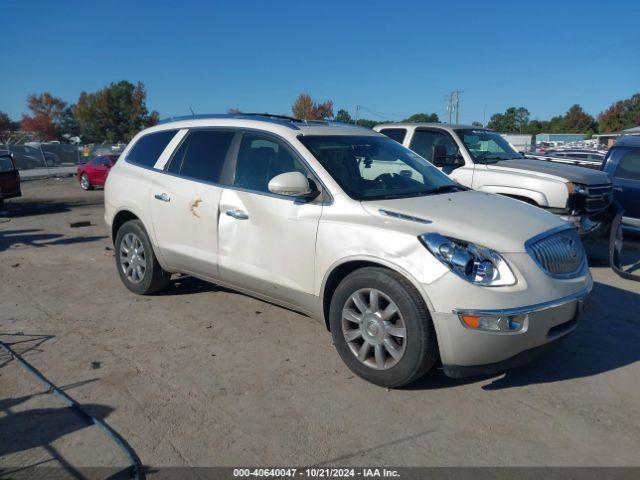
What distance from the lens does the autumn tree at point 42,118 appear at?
7462 centimetres

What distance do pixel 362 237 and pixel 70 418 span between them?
7.21 feet

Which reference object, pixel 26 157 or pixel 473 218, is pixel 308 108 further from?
pixel 473 218

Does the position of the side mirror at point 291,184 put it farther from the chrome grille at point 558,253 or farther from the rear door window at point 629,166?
the rear door window at point 629,166

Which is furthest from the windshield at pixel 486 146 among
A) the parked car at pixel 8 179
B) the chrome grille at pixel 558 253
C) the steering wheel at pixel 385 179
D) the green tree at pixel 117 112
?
the green tree at pixel 117 112

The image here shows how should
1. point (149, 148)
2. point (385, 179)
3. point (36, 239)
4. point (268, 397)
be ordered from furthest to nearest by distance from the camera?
point (36, 239) < point (149, 148) < point (385, 179) < point (268, 397)

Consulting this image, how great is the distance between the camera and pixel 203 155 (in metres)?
5.16

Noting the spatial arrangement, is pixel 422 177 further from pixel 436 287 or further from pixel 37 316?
pixel 37 316

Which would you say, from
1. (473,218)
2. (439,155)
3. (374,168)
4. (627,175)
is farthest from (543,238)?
(627,175)

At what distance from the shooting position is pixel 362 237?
380 cm

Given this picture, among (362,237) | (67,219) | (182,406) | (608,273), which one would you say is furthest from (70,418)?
(67,219)

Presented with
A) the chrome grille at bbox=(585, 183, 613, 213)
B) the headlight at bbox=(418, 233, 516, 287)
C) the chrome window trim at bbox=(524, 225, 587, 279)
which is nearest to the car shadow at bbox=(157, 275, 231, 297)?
the headlight at bbox=(418, 233, 516, 287)

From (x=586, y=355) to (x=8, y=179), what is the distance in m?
14.7

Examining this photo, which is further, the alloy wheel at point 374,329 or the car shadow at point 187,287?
the car shadow at point 187,287

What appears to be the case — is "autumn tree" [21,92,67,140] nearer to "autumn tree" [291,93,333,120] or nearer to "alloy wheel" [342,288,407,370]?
"autumn tree" [291,93,333,120]
